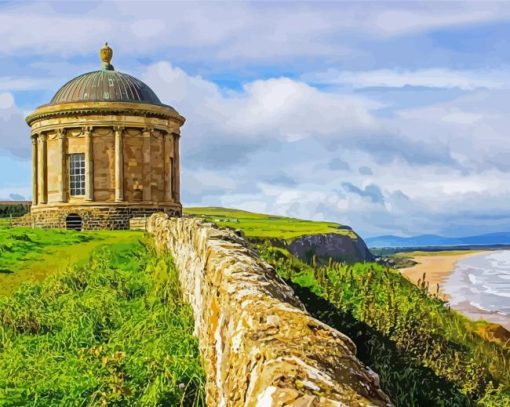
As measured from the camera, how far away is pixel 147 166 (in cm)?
3350

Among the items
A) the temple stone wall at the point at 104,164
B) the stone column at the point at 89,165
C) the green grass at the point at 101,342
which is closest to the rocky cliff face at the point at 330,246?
Answer: the temple stone wall at the point at 104,164

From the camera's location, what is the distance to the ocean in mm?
44938

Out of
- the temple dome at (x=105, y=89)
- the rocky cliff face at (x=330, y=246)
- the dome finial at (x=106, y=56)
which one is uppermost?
the dome finial at (x=106, y=56)

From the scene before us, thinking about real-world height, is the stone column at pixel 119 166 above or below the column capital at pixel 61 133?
below

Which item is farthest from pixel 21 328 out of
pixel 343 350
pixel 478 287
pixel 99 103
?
pixel 478 287

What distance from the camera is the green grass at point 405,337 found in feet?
36.6

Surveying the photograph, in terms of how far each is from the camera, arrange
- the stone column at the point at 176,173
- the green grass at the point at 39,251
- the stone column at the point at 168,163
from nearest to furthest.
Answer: the green grass at the point at 39,251
the stone column at the point at 168,163
the stone column at the point at 176,173

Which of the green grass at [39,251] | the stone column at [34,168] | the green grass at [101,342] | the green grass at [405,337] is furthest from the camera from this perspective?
the stone column at [34,168]

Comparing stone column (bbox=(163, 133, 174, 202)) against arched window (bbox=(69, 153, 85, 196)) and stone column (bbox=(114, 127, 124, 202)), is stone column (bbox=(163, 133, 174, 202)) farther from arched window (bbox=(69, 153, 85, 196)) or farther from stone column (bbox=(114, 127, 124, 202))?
arched window (bbox=(69, 153, 85, 196))

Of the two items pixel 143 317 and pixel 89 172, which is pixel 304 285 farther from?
pixel 89 172

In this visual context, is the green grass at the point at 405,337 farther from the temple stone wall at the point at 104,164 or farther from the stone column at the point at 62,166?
the stone column at the point at 62,166

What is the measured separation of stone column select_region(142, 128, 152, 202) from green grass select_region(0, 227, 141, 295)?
6791 millimetres

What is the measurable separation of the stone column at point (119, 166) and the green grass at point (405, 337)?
16382 millimetres

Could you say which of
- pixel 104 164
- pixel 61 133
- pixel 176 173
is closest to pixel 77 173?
pixel 104 164
